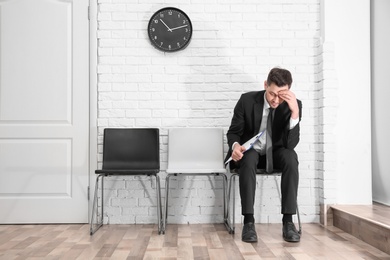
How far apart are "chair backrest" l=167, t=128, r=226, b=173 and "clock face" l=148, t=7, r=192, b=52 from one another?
0.73 meters

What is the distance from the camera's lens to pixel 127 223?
3.76 meters

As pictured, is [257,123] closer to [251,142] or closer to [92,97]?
[251,142]

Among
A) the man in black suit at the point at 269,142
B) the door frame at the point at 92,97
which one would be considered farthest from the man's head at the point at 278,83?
the door frame at the point at 92,97

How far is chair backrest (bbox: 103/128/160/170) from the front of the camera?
3607 mm

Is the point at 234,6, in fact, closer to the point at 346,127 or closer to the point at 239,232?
the point at 346,127

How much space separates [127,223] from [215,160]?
917 millimetres

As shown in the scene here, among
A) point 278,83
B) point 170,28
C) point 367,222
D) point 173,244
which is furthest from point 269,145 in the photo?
point 170,28

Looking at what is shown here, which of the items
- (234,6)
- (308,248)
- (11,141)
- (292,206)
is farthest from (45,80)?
(308,248)

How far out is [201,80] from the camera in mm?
3818

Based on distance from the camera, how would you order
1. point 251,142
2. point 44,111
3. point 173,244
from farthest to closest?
point 44,111, point 251,142, point 173,244

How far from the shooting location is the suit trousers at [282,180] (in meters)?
3.00

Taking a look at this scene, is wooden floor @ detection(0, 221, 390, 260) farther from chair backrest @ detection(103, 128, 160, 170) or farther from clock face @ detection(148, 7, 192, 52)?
clock face @ detection(148, 7, 192, 52)

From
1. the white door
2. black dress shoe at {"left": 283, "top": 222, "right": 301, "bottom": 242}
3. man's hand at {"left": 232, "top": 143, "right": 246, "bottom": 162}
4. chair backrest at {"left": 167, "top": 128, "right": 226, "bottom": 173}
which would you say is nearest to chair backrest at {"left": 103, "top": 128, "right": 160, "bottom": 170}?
chair backrest at {"left": 167, "top": 128, "right": 226, "bottom": 173}

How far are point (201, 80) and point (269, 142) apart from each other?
3.10 ft
